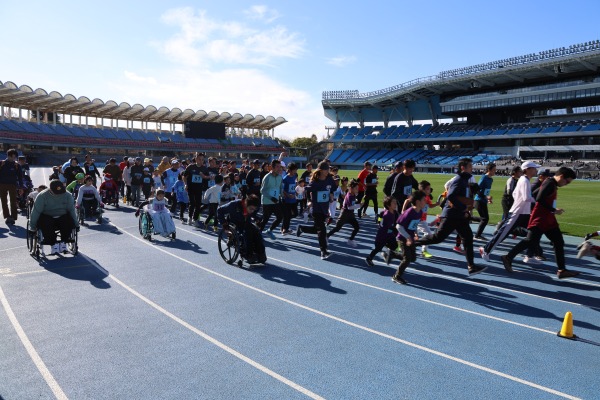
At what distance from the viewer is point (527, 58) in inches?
2116

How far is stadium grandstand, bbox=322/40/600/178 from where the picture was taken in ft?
165

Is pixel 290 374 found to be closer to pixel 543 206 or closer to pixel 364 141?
pixel 543 206

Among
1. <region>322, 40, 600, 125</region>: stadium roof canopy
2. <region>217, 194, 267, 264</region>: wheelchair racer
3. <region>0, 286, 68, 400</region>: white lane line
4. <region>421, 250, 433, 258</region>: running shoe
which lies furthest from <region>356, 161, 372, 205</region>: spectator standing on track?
<region>322, 40, 600, 125</region>: stadium roof canopy

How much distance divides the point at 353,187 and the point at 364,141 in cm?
7034

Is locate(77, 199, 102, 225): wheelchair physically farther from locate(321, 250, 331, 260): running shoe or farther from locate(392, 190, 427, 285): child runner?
locate(392, 190, 427, 285): child runner

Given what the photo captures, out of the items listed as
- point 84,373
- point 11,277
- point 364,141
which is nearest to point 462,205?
point 84,373

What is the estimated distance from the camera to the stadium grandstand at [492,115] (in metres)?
50.3

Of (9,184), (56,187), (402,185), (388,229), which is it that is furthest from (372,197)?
(9,184)

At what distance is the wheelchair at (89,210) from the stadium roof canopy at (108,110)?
4937 centimetres

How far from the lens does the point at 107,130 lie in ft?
236

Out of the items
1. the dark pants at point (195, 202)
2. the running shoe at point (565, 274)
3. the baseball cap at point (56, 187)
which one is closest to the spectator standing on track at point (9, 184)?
the dark pants at point (195, 202)

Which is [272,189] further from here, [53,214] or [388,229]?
[53,214]

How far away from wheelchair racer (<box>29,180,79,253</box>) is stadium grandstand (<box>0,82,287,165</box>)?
53.2m

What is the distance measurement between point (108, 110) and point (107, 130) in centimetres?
761
